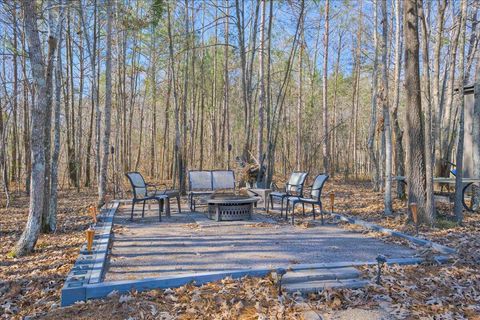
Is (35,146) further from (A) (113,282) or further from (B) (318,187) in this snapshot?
(B) (318,187)

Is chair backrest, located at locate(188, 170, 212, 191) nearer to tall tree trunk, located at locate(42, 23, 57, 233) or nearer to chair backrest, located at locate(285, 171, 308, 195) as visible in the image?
chair backrest, located at locate(285, 171, 308, 195)

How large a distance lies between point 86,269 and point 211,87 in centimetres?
1566

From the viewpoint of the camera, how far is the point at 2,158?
28.5 feet

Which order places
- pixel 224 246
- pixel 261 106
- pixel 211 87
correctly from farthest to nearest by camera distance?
pixel 211 87
pixel 261 106
pixel 224 246

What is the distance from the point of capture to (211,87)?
1828cm

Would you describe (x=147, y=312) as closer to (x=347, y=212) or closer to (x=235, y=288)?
(x=235, y=288)

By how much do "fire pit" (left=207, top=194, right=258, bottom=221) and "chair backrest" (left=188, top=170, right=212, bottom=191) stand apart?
3.60 feet

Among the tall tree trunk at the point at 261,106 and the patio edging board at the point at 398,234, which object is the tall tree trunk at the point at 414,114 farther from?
the tall tree trunk at the point at 261,106

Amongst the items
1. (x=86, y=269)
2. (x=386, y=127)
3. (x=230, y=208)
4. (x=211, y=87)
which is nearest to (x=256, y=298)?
(x=86, y=269)

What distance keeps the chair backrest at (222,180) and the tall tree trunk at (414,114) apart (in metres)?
3.43

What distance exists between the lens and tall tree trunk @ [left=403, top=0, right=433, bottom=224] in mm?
5680

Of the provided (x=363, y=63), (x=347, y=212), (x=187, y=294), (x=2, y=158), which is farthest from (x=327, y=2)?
(x=187, y=294)

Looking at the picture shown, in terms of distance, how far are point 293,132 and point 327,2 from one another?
10714 millimetres

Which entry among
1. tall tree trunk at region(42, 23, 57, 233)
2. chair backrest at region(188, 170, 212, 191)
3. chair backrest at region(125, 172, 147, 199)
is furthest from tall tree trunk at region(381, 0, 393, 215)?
tall tree trunk at region(42, 23, 57, 233)
